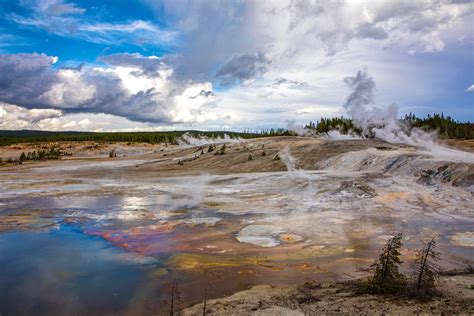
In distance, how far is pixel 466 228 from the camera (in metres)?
11.5

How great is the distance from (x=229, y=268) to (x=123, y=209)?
8012mm

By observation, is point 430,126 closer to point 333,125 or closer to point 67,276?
point 333,125

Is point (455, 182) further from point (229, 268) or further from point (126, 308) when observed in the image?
point (126, 308)

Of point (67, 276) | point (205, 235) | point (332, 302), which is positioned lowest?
point (67, 276)

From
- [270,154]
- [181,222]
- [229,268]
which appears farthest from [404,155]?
[229,268]

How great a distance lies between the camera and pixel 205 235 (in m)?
11.3

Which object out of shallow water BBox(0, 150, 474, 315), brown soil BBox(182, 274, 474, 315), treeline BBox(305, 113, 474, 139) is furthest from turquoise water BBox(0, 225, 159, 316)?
treeline BBox(305, 113, 474, 139)

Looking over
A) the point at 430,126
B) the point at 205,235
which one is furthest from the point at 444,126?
the point at 205,235

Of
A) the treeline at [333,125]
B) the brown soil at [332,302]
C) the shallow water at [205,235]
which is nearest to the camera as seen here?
the brown soil at [332,302]

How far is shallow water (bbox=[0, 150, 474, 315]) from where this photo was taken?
303 inches

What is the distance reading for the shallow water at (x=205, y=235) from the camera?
771 cm

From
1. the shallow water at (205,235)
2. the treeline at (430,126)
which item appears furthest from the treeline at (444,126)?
the shallow water at (205,235)

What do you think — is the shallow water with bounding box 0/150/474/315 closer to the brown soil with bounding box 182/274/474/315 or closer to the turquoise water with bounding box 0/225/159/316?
the turquoise water with bounding box 0/225/159/316

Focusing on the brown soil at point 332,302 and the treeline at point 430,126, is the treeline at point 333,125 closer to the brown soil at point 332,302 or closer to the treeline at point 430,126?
the treeline at point 430,126
